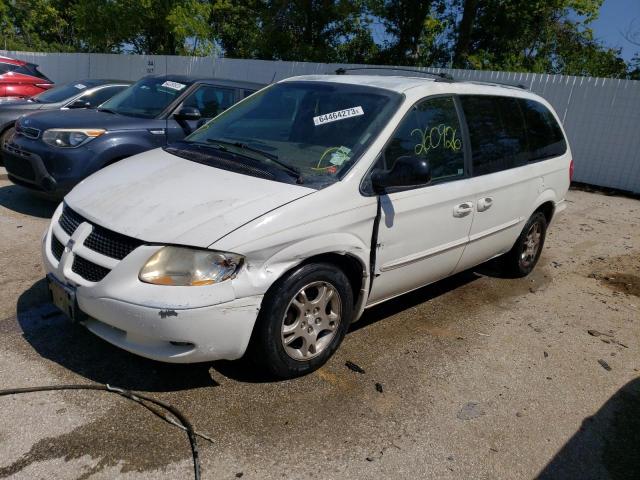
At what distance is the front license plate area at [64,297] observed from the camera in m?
2.94

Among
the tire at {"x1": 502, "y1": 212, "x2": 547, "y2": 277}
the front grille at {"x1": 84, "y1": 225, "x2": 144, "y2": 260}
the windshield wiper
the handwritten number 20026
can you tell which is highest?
the handwritten number 20026

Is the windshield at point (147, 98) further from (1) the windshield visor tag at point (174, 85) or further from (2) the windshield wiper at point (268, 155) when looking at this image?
(2) the windshield wiper at point (268, 155)

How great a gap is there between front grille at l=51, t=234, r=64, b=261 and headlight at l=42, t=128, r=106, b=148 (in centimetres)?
285

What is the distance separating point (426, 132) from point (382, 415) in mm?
1952

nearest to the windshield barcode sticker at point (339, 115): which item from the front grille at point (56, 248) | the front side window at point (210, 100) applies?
the front grille at point (56, 248)

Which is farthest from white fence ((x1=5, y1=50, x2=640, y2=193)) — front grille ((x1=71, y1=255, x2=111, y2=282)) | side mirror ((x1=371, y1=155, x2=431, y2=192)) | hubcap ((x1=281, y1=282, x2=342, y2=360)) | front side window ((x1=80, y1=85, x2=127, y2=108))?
front grille ((x1=71, y1=255, x2=111, y2=282))

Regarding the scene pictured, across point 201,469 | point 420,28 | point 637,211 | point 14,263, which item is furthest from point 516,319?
point 420,28

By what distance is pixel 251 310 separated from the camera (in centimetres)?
285

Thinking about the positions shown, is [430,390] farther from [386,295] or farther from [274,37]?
[274,37]

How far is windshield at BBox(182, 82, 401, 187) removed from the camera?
3412mm

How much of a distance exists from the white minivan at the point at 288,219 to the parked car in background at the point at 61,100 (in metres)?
4.97

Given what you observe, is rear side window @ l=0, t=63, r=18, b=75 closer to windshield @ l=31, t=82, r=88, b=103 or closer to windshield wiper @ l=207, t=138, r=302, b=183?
windshield @ l=31, t=82, r=88, b=103

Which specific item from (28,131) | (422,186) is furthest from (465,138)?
(28,131)

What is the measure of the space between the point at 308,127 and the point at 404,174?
847 millimetres
